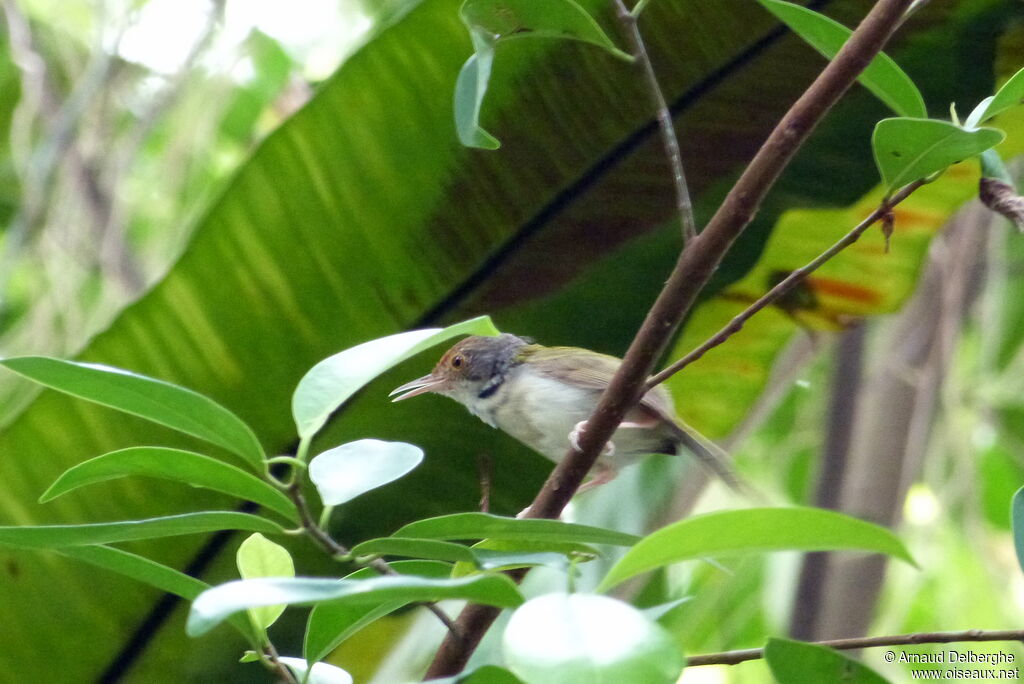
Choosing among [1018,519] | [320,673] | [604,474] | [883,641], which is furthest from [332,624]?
[604,474]

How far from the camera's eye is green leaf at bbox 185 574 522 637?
81 centimetres

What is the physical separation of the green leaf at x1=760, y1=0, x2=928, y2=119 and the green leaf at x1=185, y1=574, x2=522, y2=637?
794 millimetres

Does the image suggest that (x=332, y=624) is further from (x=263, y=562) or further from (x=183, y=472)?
(x=183, y=472)

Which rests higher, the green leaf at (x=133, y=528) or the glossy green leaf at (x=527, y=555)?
the green leaf at (x=133, y=528)

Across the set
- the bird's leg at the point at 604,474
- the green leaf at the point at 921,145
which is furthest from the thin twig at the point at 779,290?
the bird's leg at the point at 604,474

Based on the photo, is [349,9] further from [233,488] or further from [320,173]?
[233,488]

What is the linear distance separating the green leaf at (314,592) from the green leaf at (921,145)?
65 centimetres

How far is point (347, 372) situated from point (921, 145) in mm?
666

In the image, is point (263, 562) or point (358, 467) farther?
point (263, 562)

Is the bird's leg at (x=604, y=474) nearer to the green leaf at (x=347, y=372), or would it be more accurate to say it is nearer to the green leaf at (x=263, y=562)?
the green leaf at (x=263, y=562)

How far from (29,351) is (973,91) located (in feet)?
8.58

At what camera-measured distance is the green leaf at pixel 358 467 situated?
1.06 metres

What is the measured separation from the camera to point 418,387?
7.86 feet

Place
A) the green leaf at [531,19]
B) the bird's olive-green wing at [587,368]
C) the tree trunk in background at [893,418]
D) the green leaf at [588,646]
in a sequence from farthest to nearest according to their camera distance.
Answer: the tree trunk in background at [893,418] < the bird's olive-green wing at [587,368] < the green leaf at [531,19] < the green leaf at [588,646]
